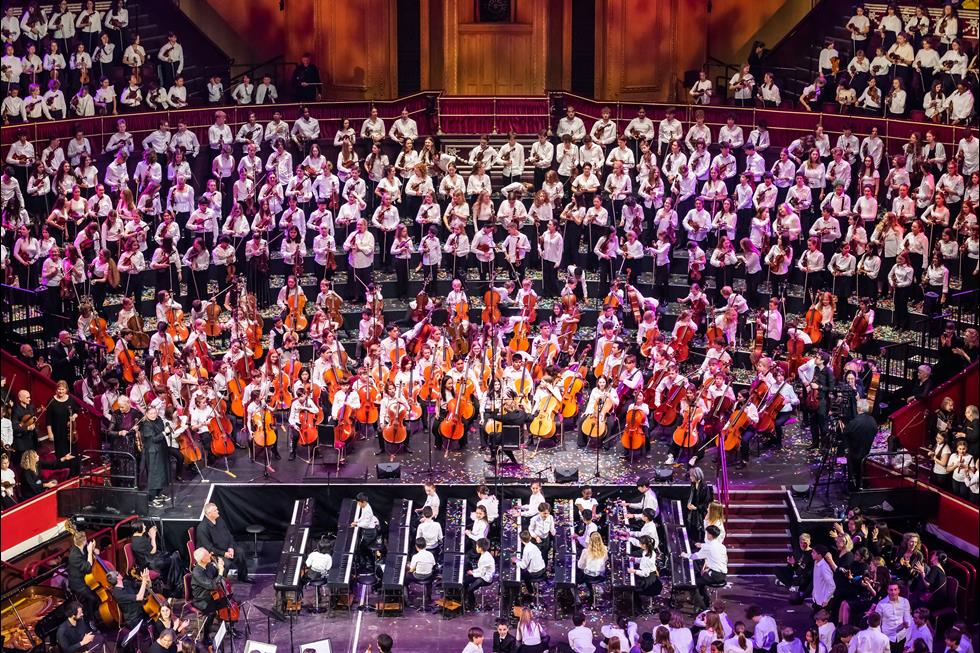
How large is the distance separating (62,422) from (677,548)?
26.1 feet

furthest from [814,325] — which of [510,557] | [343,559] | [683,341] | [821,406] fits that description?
[343,559]

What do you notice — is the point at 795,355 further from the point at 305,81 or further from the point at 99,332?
the point at 305,81

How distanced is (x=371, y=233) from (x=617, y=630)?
9.28m

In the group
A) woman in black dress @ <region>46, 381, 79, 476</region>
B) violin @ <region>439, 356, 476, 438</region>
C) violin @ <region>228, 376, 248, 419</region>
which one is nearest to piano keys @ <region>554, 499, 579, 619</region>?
violin @ <region>439, 356, 476, 438</region>

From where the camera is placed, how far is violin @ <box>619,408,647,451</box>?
22.7 m

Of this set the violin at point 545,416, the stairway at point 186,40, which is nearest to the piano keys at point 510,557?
the violin at point 545,416

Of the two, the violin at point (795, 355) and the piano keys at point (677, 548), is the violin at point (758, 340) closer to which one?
the violin at point (795, 355)

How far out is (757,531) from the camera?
2230 cm

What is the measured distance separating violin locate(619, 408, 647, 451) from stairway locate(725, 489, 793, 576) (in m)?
1.43

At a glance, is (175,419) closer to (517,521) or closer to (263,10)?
(517,521)

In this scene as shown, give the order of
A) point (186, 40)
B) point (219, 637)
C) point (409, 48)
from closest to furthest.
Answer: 1. point (219, 637)
2. point (186, 40)
3. point (409, 48)

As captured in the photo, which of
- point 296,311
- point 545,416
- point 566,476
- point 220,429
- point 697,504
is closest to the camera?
point 697,504

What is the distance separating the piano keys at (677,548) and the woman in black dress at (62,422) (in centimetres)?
768

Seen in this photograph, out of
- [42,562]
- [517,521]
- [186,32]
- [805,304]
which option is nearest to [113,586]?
[42,562]
